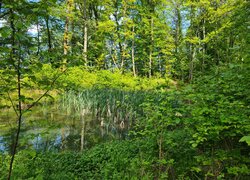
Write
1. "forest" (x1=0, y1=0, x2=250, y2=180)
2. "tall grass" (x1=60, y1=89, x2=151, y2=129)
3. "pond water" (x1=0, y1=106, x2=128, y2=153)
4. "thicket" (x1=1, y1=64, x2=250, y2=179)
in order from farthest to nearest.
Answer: "tall grass" (x1=60, y1=89, x2=151, y2=129) → "pond water" (x1=0, y1=106, x2=128, y2=153) → "thicket" (x1=1, y1=64, x2=250, y2=179) → "forest" (x1=0, y1=0, x2=250, y2=180)

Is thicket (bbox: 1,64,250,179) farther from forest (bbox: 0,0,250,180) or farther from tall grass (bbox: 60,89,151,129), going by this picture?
tall grass (bbox: 60,89,151,129)

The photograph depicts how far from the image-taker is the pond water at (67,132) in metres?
4.80

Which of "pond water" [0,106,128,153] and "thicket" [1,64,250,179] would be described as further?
"pond water" [0,106,128,153]

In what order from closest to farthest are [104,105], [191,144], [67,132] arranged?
[191,144]
[67,132]
[104,105]

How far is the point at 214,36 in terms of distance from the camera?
1722 cm

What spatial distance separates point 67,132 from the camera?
5.84m

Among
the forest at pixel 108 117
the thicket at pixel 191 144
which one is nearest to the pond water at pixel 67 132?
the forest at pixel 108 117

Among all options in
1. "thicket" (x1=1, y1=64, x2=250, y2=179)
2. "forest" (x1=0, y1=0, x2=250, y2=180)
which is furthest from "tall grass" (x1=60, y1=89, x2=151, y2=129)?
"thicket" (x1=1, y1=64, x2=250, y2=179)

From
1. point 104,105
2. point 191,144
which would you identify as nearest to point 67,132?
point 104,105

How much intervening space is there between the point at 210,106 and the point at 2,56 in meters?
2.09


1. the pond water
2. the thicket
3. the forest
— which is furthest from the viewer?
the pond water

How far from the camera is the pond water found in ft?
15.8

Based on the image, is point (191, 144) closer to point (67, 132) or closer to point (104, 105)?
point (67, 132)

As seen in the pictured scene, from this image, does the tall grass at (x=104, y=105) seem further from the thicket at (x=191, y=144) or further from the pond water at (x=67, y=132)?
the thicket at (x=191, y=144)
